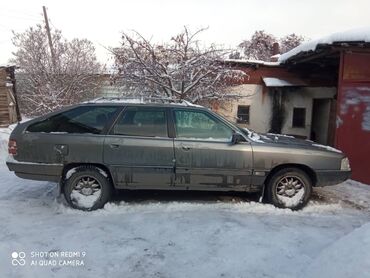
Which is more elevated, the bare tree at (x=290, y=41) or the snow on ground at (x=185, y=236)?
the bare tree at (x=290, y=41)

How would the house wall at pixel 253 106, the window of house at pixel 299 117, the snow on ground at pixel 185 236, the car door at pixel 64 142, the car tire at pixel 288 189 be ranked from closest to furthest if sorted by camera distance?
1. the snow on ground at pixel 185 236
2. the car door at pixel 64 142
3. the car tire at pixel 288 189
4. the house wall at pixel 253 106
5. the window of house at pixel 299 117

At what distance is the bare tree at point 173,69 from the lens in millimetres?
10828

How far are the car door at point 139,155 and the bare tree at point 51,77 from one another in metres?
10.7

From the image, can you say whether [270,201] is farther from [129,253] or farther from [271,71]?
[271,71]

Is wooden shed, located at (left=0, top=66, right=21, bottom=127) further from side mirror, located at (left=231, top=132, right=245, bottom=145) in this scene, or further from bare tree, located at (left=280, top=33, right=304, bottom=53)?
bare tree, located at (left=280, top=33, right=304, bottom=53)

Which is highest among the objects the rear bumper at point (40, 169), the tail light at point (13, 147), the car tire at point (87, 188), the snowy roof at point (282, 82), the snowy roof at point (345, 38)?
the snowy roof at point (345, 38)

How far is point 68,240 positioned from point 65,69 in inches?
556

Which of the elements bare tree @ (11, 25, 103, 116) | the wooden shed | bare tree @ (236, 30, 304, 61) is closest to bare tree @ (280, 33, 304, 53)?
bare tree @ (236, 30, 304, 61)

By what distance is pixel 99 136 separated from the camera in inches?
230

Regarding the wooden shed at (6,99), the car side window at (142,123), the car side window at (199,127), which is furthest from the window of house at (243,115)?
the wooden shed at (6,99)

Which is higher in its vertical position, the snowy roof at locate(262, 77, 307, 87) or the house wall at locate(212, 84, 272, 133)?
the snowy roof at locate(262, 77, 307, 87)

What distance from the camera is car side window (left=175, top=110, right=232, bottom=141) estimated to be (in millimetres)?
5957

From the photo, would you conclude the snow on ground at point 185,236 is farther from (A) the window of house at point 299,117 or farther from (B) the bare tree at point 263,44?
(B) the bare tree at point 263,44

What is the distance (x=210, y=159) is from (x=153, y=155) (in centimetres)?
85
